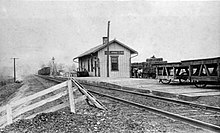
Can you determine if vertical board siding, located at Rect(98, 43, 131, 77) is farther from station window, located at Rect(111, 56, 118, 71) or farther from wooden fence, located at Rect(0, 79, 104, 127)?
wooden fence, located at Rect(0, 79, 104, 127)

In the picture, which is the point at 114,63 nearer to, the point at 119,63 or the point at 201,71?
the point at 119,63

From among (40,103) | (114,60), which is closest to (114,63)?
(114,60)

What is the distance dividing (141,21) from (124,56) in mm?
15749

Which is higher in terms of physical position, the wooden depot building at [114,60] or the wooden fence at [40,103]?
the wooden depot building at [114,60]

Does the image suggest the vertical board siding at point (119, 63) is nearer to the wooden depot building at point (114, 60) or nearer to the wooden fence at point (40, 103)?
the wooden depot building at point (114, 60)

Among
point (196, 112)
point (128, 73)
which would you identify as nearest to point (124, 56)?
point (128, 73)

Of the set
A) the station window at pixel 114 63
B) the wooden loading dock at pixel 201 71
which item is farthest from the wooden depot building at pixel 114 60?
the wooden loading dock at pixel 201 71

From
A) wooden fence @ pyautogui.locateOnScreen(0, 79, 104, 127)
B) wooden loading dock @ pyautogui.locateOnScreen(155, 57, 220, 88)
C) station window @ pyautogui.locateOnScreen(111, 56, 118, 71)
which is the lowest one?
wooden fence @ pyautogui.locateOnScreen(0, 79, 104, 127)

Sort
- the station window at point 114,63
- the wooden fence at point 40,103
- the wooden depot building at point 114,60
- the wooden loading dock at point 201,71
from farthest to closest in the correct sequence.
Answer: the station window at point 114,63 → the wooden depot building at point 114,60 → the wooden loading dock at point 201,71 → the wooden fence at point 40,103

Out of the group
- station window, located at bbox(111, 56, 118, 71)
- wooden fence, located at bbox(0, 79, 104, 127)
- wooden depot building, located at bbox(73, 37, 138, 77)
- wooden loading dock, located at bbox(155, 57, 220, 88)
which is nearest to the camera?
wooden fence, located at bbox(0, 79, 104, 127)

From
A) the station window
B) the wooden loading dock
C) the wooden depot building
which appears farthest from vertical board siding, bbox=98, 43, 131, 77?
the wooden loading dock

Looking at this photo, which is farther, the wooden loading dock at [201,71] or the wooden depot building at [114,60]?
the wooden depot building at [114,60]

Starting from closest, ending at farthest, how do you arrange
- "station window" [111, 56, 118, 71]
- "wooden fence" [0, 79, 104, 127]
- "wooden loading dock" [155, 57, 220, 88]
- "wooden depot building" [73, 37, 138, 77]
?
"wooden fence" [0, 79, 104, 127], "wooden loading dock" [155, 57, 220, 88], "wooden depot building" [73, 37, 138, 77], "station window" [111, 56, 118, 71]

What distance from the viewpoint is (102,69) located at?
28.2m
